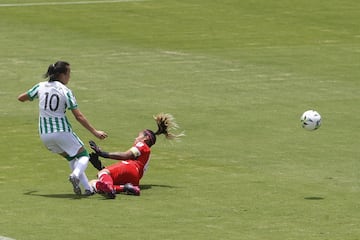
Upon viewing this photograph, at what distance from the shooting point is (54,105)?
17.9 meters

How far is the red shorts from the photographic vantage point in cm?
1817

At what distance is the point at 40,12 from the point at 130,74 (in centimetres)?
1200

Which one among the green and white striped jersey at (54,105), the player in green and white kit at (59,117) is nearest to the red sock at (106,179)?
the player in green and white kit at (59,117)

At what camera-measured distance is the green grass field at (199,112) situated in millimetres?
16078

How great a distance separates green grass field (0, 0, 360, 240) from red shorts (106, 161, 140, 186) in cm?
29

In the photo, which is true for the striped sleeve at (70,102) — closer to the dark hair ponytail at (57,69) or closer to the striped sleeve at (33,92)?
the dark hair ponytail at (57,69)

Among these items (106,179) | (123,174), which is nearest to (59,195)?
(106,179)

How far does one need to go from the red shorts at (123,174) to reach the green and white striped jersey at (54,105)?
3.13 ft

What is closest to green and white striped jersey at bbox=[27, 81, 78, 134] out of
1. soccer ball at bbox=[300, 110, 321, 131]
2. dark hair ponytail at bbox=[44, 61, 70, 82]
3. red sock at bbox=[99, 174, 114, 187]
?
dark hair ponytail at bbox=[44, 61, 70, 82]

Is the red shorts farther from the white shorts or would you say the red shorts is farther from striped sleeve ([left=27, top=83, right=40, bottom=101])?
striped sleeve ([left=27, top=83, right=40, bottom=101])

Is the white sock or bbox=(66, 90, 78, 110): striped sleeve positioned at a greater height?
bbox=(66, 90, 78, 110): striped sleeve

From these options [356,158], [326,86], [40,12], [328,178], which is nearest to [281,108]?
[326,86]

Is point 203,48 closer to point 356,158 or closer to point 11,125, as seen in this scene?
point 11,125

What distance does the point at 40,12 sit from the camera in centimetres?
4256
